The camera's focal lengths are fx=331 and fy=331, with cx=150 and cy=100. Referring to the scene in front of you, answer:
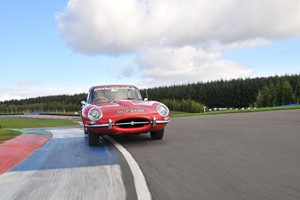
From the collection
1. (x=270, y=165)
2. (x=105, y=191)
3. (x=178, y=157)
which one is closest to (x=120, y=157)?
(x=178, y=157)

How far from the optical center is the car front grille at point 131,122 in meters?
7.07

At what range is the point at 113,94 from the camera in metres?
8.98

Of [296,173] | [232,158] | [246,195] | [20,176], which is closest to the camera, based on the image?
[246,195]

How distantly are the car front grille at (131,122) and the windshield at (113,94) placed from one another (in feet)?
5.74

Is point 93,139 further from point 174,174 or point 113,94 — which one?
point 174,174

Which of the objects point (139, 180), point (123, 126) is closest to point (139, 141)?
point (123, 126)

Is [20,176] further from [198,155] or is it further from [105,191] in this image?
[198,155]

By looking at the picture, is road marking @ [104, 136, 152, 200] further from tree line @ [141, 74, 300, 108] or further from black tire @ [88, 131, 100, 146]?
tree line @ [141, 74, 300, 108]

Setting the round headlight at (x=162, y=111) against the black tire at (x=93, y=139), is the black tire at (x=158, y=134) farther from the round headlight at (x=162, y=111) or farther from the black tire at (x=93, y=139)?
the black tire at (x=93, y=139)

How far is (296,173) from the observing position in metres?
3.80

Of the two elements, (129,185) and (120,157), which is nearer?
(129,185)

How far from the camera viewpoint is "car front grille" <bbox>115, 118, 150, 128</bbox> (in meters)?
7.07

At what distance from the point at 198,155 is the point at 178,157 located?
336 millimetres

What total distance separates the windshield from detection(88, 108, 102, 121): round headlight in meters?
1.36
